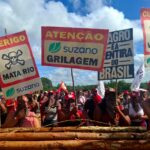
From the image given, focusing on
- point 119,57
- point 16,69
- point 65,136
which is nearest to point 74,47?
point 119,57

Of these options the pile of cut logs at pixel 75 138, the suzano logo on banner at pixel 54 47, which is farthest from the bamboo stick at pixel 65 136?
the suzano logo on banner at pixel 54 47

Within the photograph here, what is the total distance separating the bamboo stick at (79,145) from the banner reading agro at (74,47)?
3651 mm

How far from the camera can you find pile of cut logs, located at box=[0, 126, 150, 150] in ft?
20.1

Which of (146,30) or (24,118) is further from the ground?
(146,30)

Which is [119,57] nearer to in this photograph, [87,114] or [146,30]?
[146,30]

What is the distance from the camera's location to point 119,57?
34.0 ft

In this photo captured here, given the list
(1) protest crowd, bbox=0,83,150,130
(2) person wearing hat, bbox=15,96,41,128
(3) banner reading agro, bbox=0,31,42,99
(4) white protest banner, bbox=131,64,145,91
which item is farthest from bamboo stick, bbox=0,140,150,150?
(4) white protest banner, bbox=131,64,145,91

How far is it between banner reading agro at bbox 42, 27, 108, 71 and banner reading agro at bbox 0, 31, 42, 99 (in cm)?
37

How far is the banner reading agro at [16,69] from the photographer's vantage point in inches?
379

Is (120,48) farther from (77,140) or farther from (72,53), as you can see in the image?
(77,140)

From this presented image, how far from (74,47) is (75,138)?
148 inches

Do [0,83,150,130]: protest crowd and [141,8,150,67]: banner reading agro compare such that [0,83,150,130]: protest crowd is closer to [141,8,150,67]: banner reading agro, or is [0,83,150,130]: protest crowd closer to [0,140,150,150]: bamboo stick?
[141,8,150,67]: banner reading agro

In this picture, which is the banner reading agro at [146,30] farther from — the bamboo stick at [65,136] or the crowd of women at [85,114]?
the bamboo stick at [65,136]

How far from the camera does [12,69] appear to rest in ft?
31.7
